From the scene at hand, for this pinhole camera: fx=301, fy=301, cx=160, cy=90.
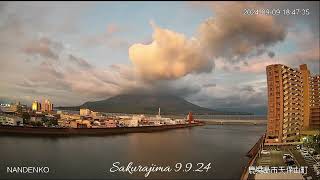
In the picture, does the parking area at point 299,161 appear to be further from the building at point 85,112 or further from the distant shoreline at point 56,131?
the building at point 85,112

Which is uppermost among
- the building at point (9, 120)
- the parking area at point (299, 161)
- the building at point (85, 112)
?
the building at point (85, 112)

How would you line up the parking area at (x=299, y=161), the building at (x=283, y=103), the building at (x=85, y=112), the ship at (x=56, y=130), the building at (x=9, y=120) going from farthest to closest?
the building at (x=85, y=112) < the building at (x=9, y=120) < the ship at (x=56, y=130) < the building at (x=283, y=103) < the parking area at (x=299, y=161)

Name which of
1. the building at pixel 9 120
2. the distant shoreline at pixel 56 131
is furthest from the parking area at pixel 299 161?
the building at pixel 9 120

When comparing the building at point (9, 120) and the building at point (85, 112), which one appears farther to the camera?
the building at point (85, 112)

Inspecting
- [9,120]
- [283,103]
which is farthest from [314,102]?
[9,120]

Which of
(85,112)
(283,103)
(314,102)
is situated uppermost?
(314,102)

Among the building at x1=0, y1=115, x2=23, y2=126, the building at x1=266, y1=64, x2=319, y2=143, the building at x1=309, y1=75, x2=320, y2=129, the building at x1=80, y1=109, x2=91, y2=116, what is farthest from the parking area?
the building at x1=80, y1=109, x2=91, y2=116

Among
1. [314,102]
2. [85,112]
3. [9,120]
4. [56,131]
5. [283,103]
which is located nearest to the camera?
[283,103]

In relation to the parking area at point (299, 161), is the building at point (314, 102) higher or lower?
higher

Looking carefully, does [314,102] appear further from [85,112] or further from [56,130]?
[85,112]

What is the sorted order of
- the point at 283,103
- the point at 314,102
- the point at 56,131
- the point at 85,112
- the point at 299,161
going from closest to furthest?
the point at 299,161 → the point at 283,103 → the point at 314,102 → the point at 56,131 → the point at 85,112

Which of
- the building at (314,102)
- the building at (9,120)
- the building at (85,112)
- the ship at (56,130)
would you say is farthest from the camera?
the building at (85,112)

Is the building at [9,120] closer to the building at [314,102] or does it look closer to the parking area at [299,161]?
the parking area at [299,161]

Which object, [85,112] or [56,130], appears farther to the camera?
[85,112]
